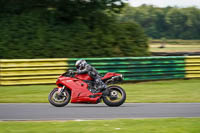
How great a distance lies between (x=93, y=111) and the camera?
29.1 ft

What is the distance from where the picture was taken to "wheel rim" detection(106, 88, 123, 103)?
947 centimetres

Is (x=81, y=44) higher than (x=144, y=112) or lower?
higher

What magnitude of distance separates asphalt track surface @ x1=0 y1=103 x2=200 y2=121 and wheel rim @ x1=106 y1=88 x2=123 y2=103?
0.77 feet

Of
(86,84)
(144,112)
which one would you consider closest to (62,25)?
(86,84)

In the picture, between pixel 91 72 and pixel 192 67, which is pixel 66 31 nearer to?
pixel 192 67

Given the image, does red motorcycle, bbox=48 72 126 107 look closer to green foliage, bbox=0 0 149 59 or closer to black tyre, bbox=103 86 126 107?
black tyre, bbox=103 86 126 107

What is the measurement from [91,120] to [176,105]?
322cm

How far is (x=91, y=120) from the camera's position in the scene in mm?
7508

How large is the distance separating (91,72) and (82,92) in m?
0.57

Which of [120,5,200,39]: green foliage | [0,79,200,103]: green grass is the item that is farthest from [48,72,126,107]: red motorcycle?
[120,5,200,39]: green foliage

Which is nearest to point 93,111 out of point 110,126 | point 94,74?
point 94,74

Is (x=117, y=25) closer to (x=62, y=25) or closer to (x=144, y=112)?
(x=62, y=25)

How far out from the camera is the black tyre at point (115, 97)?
9461mm

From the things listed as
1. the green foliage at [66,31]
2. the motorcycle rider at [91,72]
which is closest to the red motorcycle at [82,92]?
the motorcycle rider at [91,72]
